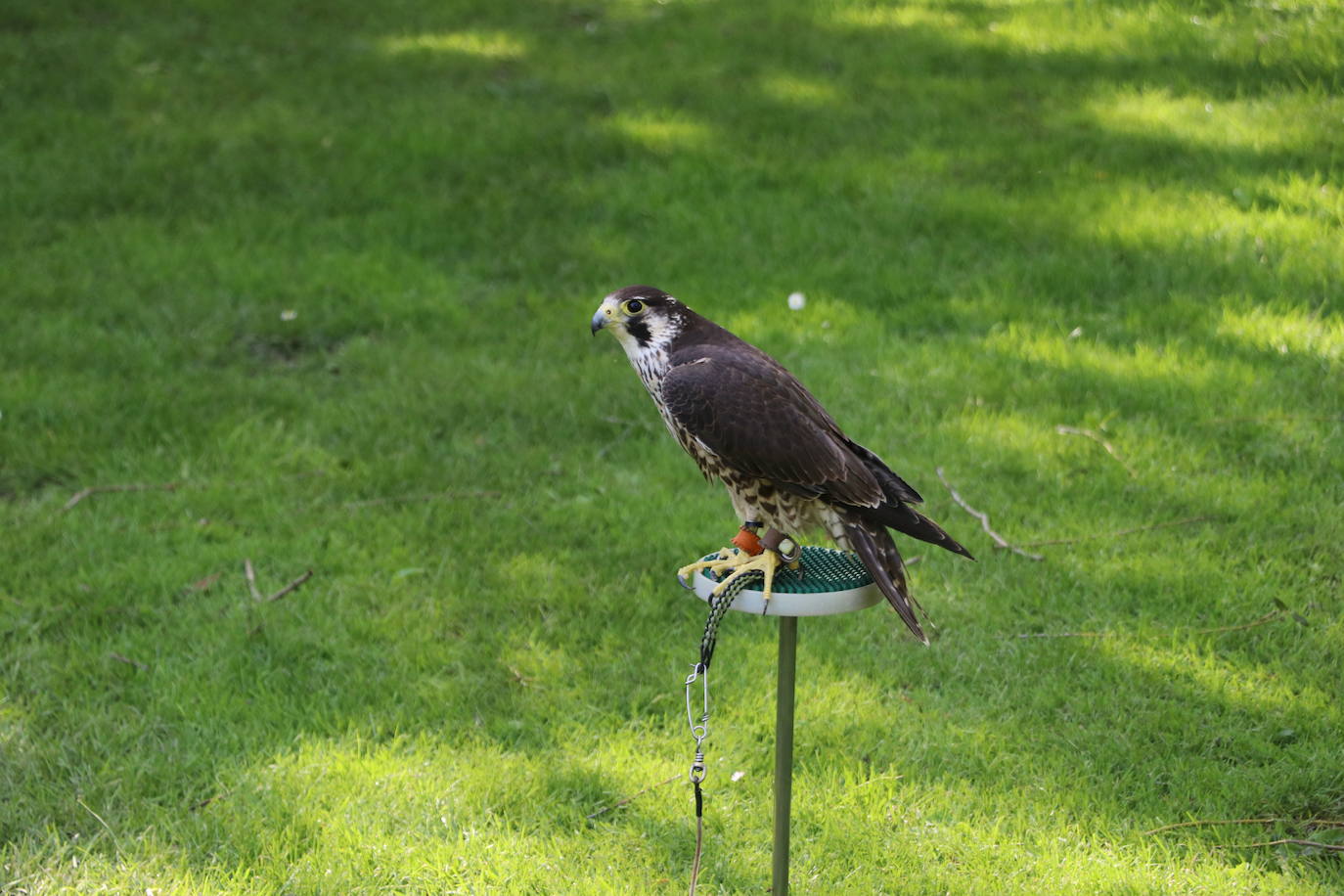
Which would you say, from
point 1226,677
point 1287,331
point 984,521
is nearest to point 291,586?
point 984,521

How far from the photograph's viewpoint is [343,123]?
306 inches

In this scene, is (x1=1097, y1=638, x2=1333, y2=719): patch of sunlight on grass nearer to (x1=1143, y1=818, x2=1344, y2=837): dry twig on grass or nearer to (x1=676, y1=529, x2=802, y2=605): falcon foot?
(x1=1143, y1=818, x2=1344, y2=837): dry twig on grass

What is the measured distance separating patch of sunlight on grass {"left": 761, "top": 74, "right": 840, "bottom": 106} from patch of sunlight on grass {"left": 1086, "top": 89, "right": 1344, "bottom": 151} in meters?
1.51

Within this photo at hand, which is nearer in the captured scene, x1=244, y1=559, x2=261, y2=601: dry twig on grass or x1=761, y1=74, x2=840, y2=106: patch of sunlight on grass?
x1=244, y1=559, x2=261, y2=601: dry twig on grass

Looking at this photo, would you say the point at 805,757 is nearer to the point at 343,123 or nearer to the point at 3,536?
the point at 3,536

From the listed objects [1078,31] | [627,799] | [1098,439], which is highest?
[1078,31]

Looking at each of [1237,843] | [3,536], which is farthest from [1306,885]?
[3,536]

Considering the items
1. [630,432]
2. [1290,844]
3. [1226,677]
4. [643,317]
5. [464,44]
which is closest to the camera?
[643,317]

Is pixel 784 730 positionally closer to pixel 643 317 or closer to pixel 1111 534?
pixel 643 317

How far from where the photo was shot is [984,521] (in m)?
4.60

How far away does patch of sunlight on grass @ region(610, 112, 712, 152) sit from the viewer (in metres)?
7.38

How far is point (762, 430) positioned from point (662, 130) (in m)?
5.00

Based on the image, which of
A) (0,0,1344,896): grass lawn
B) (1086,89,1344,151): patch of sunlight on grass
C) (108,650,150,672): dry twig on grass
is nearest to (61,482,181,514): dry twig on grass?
(0,0,1344,896): grass lawn

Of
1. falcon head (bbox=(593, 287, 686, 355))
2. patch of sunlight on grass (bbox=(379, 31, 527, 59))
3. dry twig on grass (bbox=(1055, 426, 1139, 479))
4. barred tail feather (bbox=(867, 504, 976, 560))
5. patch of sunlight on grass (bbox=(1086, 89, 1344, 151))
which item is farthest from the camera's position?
patch of sunlight on grass (bbox=(379, 31, 527, 59))
